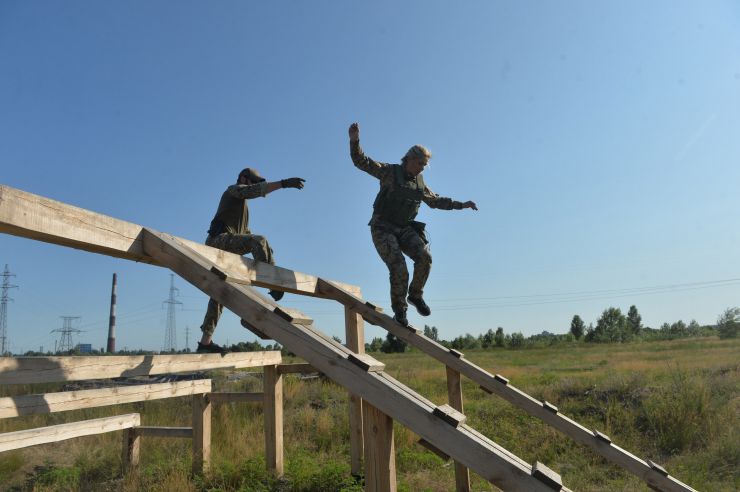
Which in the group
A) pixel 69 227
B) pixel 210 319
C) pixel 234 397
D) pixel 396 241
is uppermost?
pixel 396 241

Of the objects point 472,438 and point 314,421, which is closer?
point 472,438

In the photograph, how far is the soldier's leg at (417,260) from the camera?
5.09m

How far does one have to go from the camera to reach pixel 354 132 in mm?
4727

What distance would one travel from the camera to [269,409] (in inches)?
267

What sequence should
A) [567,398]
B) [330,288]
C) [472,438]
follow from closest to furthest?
[472,438]
[330,288]
[567,398]

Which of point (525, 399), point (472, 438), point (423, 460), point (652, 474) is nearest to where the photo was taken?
point (472, 438)

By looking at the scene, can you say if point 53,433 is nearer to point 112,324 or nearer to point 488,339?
point 112,324

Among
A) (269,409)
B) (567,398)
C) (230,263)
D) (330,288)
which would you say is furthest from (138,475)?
(567,398)

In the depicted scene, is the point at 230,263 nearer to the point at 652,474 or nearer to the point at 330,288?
the point at 330,288

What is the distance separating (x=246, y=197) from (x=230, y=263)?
954mm

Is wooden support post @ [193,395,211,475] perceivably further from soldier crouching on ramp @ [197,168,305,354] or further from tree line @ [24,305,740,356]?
tree line @ [24,305,740,356]

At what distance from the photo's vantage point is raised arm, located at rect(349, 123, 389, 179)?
4.74 metres

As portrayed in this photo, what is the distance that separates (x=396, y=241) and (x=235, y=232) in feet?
5.88

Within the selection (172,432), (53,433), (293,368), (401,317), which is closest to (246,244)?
(401,317)
